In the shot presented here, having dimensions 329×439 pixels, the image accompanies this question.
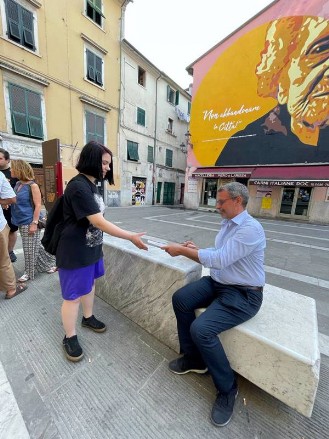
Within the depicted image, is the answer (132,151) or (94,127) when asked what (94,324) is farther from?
(132,151)

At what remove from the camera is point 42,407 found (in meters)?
1.34

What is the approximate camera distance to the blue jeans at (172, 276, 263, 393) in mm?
1358

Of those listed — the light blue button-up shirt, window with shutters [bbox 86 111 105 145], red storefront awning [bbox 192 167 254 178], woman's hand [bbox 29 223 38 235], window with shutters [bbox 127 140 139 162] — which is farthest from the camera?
window with shutters [bbox 127 140 139 162]

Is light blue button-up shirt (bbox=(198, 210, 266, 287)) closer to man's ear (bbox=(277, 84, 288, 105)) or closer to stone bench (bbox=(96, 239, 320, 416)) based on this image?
stone bench (bbox=(96, 239, 320, 416))

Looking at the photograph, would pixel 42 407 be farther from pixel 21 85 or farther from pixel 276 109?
pixel 276 109

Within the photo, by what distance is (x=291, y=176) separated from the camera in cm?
1054

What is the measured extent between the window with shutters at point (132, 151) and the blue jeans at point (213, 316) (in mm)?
14964

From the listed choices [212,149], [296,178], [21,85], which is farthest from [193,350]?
[212,149]

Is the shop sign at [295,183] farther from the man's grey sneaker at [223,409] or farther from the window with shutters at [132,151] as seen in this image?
the man's grey sneaker at [223,409]

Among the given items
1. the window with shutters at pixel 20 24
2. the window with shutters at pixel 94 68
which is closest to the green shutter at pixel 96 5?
the window with shutters at pixel 94 68

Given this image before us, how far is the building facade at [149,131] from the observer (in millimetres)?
14758

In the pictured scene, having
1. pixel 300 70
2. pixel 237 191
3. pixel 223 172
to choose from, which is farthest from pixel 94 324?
pixel 300 70

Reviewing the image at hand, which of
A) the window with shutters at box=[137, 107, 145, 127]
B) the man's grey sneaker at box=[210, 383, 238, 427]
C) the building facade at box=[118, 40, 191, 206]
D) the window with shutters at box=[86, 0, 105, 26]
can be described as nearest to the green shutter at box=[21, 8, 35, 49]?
the window with shutters at box=[86, 0, 105, 26]

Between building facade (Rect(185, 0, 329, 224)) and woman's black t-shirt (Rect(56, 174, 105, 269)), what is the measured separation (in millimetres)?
11389
